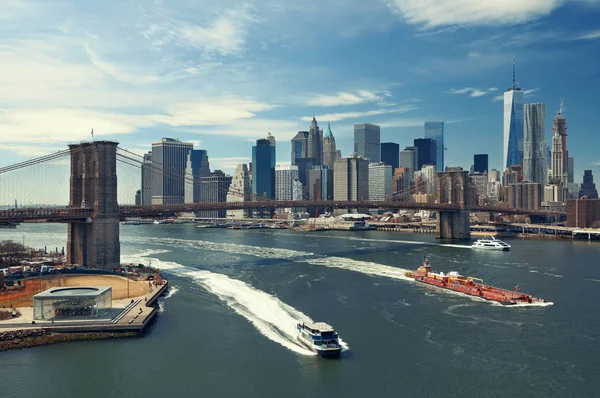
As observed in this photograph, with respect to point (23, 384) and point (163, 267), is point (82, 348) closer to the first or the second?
point (23, 384)

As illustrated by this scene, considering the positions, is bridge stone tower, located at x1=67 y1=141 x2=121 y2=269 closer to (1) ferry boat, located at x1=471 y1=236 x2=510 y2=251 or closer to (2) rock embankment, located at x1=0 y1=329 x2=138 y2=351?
(2) rock embankment, located at x1=0 y1=329 x2=138 y2=351

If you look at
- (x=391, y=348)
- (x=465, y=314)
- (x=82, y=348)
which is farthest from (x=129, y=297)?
(x=465, y=314)

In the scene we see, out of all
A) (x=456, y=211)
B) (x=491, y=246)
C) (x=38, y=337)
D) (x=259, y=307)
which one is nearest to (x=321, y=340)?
(x=259, y=307)

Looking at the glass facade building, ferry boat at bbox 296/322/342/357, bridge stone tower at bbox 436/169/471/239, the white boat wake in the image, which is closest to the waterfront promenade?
the glass facade building

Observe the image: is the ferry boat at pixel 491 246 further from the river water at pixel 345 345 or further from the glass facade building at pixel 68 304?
the glass facade building at pixel 68 304

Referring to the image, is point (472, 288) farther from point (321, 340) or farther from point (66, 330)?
point (66, 330)
